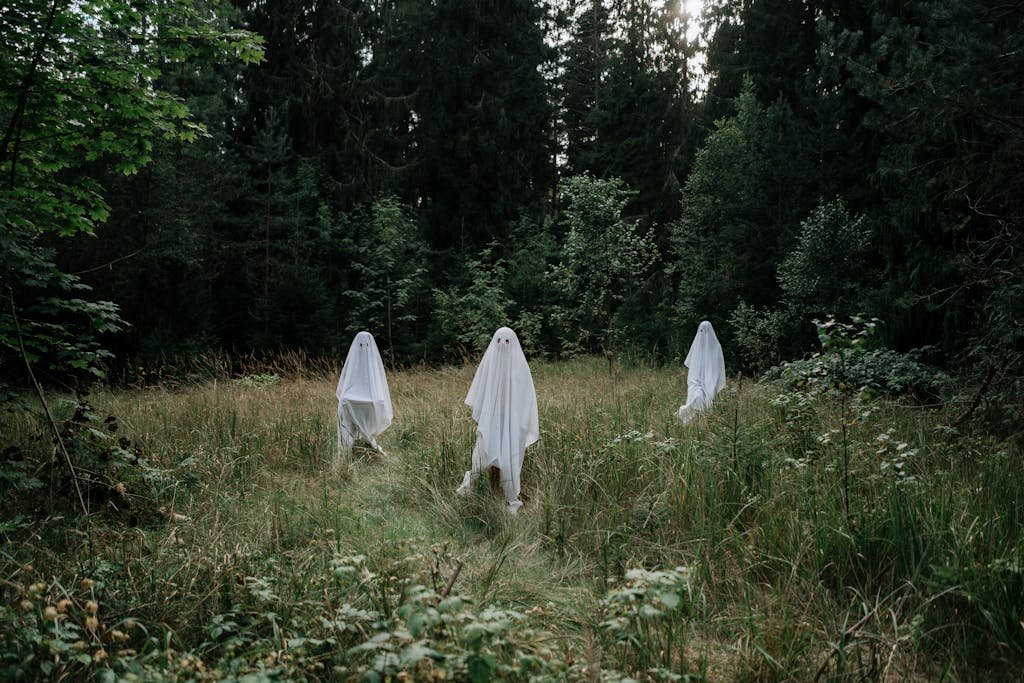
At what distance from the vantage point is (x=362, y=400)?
7078mm

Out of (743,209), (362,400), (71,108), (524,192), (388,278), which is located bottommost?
(362,400)

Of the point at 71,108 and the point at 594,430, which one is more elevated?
the point at 71,108

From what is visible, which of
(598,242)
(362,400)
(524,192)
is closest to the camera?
(362,400)

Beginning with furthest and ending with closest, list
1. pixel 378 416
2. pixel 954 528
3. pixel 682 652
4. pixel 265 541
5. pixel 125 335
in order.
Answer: pixel 125 335, pixel 378 416, pixel 265 541, pixel 954 528, pixel 682 652

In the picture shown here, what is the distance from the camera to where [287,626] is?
2.90 m

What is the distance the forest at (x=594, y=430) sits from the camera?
2760 millimetres

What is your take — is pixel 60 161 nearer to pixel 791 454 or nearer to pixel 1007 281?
pixel 791 454

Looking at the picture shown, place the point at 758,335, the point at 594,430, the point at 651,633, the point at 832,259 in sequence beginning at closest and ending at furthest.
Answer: the point at 651,633
the point at 594,430
the point at 832,259
the point at 758,335

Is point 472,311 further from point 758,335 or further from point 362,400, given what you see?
point 362,400

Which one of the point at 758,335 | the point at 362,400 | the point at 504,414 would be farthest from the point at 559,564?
the point at 758,335

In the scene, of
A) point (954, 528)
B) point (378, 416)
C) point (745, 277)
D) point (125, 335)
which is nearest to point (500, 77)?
point (745, 277)

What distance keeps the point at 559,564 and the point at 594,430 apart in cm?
216

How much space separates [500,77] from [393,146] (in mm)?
4954

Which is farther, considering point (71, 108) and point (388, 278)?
point (388, 278)
